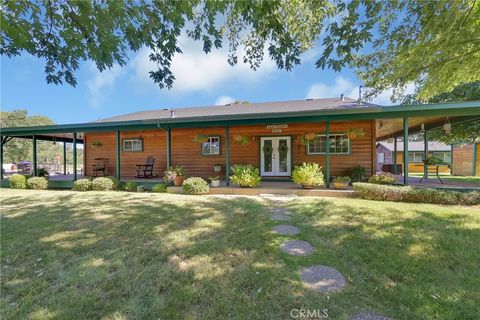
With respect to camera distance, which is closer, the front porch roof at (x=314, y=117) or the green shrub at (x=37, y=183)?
the front porch roof at (x=314, y=117)

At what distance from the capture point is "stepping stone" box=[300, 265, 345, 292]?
2.52 meters

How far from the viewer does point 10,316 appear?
7.27ft

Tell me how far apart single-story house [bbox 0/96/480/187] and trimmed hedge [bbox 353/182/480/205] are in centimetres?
165

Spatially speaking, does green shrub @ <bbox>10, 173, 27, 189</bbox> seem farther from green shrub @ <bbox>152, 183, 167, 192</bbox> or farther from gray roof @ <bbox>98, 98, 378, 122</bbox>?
green shrub @ <bbox>152, 183, 167, 192</bbox>

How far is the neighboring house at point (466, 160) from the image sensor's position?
1824 centimetres

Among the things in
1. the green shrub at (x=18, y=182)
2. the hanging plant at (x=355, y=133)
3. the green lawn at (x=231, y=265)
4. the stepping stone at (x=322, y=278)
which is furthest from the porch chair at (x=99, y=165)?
the stepping stone at (x=322, y=278)

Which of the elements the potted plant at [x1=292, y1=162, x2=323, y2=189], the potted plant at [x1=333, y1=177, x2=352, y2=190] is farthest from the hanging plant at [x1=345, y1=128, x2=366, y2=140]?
the potted plant at [x1=292, y1=162, x2=323, y2=189]

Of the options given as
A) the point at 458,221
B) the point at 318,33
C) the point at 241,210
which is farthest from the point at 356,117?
the point at 241,210

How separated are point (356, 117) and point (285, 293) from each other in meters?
7.04

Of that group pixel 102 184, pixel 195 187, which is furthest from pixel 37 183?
pixel 195 187

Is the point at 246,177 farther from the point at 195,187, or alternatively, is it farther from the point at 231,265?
the point at 231,265

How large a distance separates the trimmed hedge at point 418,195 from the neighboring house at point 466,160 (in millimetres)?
16484

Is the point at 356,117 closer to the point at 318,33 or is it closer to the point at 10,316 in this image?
the point at 318,33

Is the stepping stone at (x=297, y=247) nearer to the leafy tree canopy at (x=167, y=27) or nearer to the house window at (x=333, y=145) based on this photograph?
the leafy tree canopy at (x=167, y=27)
